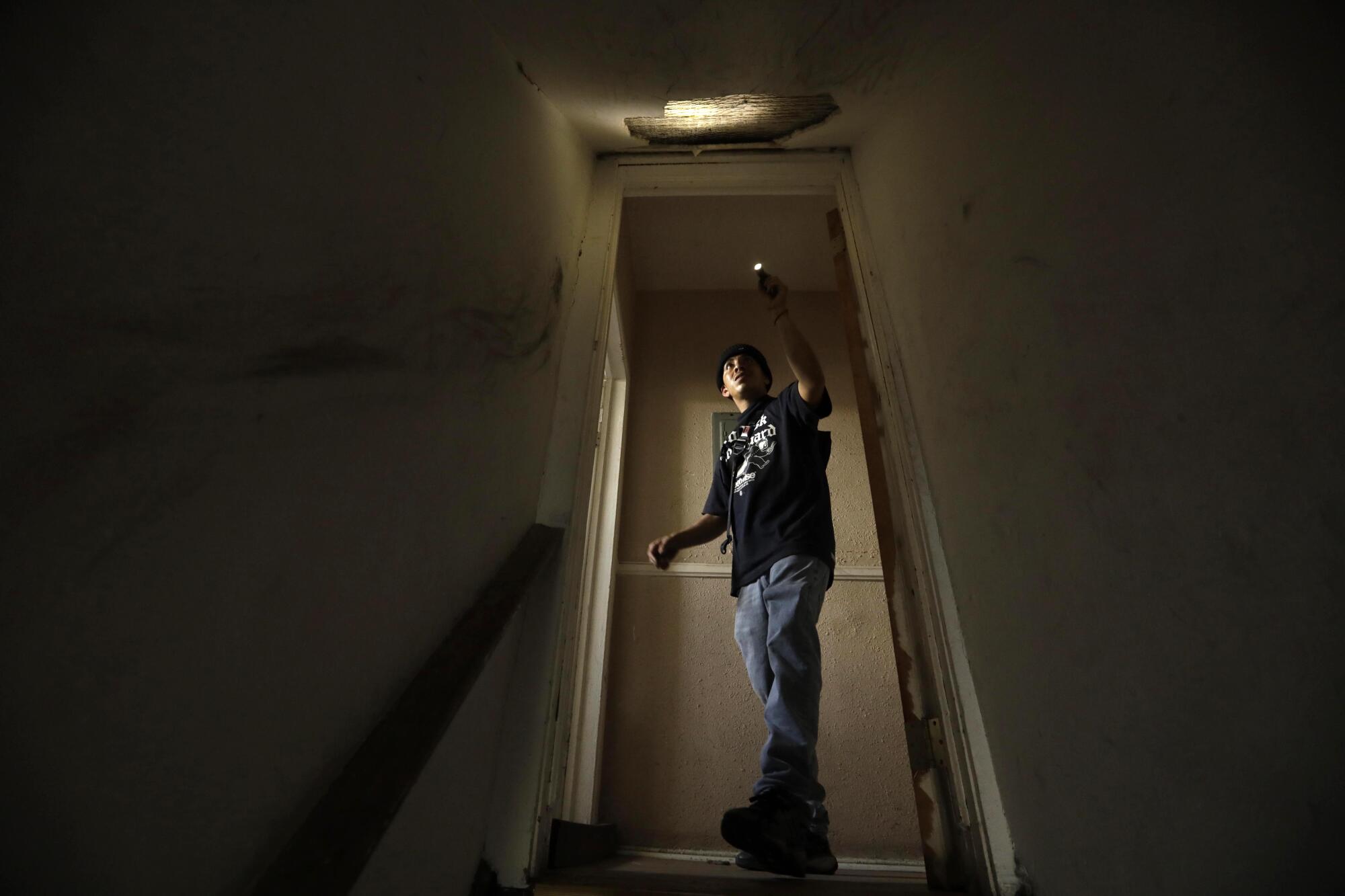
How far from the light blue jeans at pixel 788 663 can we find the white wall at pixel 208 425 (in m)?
0.74

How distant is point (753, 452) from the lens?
69.9 inches

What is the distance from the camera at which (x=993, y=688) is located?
1.02m

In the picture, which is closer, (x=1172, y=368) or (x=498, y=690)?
(x=1172, y=368)

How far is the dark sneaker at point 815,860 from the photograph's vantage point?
3.92 feet

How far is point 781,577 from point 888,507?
32cm

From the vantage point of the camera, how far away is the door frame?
107 centimetres

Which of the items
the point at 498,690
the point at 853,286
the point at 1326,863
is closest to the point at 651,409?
the point at 853,286

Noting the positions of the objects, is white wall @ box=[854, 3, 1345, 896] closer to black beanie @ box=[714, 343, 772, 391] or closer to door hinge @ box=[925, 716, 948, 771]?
door hinge @ box=[925, 716, 948, 771]

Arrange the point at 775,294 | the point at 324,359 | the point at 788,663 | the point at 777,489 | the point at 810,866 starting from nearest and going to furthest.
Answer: the point at 324,359 < the point at 810,866 < the point at 788,663 < the point at 777,489 < the point at 775,294

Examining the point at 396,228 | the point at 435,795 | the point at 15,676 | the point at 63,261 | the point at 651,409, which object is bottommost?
the point at 435,795

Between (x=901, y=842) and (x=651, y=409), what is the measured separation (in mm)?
2061

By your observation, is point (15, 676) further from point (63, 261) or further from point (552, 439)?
point (552, 439)

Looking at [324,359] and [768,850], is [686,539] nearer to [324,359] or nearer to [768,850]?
[768,850]

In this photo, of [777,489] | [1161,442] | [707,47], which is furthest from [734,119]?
[1161,442]
